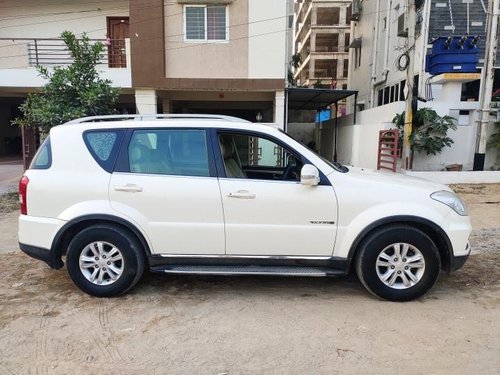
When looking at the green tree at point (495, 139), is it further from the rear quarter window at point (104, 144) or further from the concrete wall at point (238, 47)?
the rear quarter window at point (104, 144)

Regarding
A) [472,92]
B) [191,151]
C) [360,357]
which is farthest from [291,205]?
[472,92]

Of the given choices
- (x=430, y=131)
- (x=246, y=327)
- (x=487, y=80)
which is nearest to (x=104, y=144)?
(x=246, y=327)

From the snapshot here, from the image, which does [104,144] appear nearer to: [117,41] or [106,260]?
[106,260]

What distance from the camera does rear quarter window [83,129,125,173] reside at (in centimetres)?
410

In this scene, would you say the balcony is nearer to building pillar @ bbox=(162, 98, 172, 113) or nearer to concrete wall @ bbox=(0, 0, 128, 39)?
concrete wall @ bbox=(0, 0, 128, 39)

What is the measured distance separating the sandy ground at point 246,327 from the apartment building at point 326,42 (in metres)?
43.6

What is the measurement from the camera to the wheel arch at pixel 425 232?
3.85 metres

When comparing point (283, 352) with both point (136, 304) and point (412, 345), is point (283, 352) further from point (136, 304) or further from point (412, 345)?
point (136, 304)

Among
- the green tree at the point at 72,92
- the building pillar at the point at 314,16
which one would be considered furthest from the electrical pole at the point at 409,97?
the building pillar at the point at 314,16

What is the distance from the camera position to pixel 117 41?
14.6 meters

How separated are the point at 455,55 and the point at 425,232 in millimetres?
9299

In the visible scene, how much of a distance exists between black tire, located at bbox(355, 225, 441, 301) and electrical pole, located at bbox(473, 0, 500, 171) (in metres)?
8.49

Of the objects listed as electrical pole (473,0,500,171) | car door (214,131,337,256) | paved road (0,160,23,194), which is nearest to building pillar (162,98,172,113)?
paved road (0,160,23,194)

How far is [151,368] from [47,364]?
0.77m
